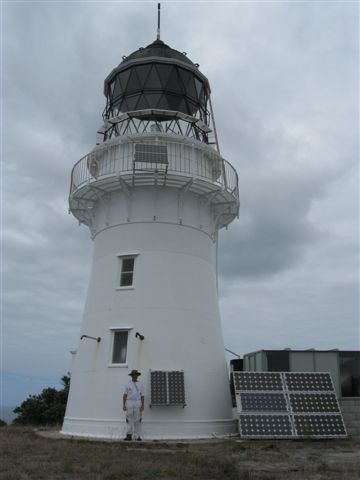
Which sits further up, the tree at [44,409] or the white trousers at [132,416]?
the tree at [44,409]

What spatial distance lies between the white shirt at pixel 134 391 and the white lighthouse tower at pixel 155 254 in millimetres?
638

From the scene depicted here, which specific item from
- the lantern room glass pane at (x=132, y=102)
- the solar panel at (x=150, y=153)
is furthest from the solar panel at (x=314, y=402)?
the lantern room glass pane at (x=132, y=102)

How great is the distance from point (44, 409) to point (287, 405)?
597 inches

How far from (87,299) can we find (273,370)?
7035 millimetres

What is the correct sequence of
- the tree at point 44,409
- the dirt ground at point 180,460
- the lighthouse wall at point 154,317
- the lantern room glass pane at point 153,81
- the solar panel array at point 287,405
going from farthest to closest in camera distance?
the tree at point 44,409, the lantern room glass pane at point 153,81, the lighthouse wall at point 154,317, the solar panel array at point 287,405, the dirt ground at point 180,460

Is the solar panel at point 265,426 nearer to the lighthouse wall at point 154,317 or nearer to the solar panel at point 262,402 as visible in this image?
the solar panel at point 262,402

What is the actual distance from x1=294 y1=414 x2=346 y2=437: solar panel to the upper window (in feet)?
21.9

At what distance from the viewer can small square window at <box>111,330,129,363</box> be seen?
621 inches

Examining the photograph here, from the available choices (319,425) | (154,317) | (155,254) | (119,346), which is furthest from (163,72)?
(319,425)

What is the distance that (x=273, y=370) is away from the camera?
17.6m

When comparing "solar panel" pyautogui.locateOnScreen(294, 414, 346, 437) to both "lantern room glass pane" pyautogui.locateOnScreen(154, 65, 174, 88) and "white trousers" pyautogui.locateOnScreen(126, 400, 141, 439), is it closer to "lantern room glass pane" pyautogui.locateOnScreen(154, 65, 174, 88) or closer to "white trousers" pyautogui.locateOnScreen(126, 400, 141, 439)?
"white trousers" pyautogui.locateOnScreen(126, 400, 141, 439)

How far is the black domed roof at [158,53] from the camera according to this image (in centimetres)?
1881

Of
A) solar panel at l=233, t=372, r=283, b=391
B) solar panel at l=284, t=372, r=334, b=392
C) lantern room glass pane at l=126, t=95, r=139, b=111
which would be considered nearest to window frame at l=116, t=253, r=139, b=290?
solar panel at l=233, t=372, r=283, b=391

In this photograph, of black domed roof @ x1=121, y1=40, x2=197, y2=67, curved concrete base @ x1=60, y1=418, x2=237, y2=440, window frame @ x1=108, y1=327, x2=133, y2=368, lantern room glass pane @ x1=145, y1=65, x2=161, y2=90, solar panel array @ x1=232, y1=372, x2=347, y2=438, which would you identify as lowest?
curved concrete base @ x1=60, y1=418, x2=237, y2=440
